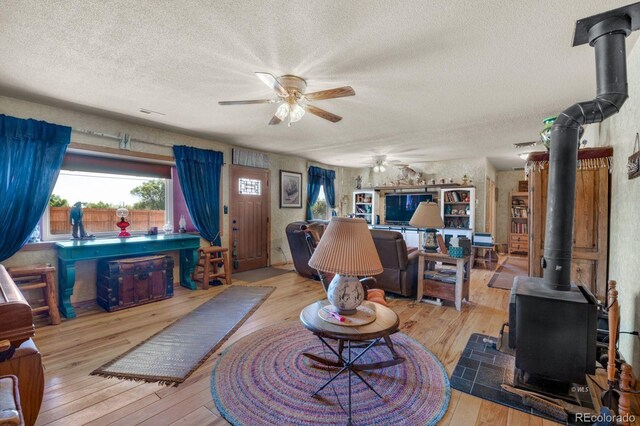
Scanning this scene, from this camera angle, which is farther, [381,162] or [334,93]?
[381,162]

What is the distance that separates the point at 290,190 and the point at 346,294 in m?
4.89

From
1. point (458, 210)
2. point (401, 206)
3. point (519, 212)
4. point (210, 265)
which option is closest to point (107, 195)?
point (210, 265)

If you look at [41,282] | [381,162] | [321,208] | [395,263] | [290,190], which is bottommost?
[41,282]

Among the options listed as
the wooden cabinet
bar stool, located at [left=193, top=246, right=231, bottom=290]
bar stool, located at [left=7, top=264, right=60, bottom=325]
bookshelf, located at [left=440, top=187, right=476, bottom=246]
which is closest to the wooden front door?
bar stool, located at [left=193, top=246, right=231, bottom=290]

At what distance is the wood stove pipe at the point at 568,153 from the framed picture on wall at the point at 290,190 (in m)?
4.94

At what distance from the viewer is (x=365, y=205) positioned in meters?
8.16

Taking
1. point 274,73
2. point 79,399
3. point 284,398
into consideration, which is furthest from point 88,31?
point 284,398

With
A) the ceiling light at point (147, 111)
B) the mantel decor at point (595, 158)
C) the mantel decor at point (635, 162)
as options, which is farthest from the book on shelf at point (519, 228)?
the ceiling light at point (147, 111)

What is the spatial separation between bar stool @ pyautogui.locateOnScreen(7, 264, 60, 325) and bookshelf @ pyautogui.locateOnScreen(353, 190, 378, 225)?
635cm

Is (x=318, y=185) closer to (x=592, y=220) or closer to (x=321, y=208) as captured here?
(x=321, y=208)

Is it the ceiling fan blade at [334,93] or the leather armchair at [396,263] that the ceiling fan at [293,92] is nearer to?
the ceiling fan blade at [334,93]

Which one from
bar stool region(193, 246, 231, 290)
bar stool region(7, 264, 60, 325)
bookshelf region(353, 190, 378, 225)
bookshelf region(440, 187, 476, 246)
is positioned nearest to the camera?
bar stool region(7, 264, 60, 325)

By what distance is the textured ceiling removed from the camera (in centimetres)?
166

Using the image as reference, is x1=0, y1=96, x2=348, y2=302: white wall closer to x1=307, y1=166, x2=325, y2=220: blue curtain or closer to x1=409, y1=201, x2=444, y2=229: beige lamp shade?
x1=307, y1=166, x2=325, y2=220: blue curtain
